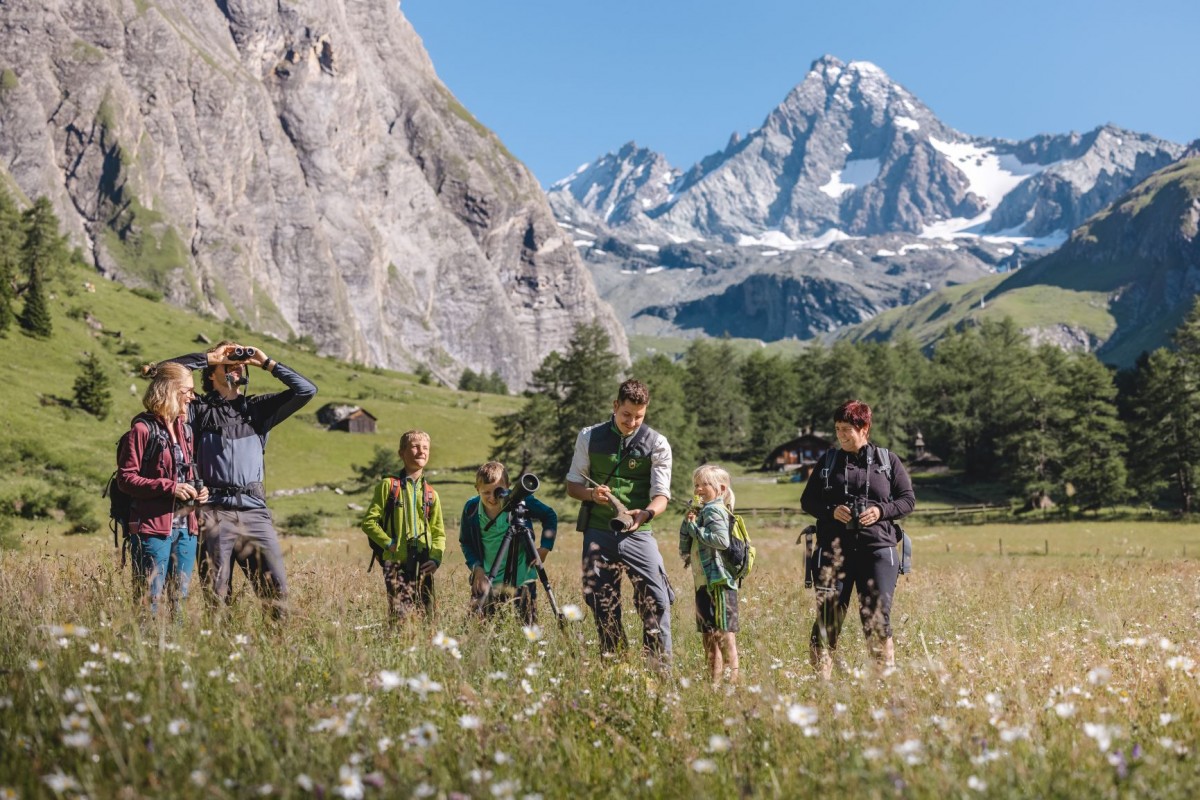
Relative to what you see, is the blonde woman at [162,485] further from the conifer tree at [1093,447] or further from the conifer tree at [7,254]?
the conifer tree at [7,254]

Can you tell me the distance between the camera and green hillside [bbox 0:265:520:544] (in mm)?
41500

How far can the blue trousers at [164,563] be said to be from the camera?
6.76 m

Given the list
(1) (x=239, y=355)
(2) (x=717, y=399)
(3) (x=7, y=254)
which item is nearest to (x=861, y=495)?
(1) (x=239, y=355)

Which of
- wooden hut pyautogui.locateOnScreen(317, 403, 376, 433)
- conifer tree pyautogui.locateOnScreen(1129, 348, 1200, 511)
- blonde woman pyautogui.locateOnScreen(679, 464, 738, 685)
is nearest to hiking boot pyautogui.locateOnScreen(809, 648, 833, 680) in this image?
blonde woman pyautogui.locateOnScreen(679, 464, 738, 685)

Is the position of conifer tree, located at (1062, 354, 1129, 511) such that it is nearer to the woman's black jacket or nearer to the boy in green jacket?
the woman's black jacket

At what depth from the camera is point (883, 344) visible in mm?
106875

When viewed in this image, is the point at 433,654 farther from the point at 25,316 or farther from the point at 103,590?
the point at 25,316

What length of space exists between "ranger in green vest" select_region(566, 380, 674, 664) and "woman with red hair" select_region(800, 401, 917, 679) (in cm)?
141

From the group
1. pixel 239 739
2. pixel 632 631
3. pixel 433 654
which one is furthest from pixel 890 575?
pixel 239 739

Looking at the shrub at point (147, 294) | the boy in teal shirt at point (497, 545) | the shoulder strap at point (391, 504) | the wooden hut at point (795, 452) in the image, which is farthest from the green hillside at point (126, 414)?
the wooden hut at point (795, 452)

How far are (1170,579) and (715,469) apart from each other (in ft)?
33.4

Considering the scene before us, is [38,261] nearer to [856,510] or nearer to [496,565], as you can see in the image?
[496,565]

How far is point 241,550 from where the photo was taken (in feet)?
24.9

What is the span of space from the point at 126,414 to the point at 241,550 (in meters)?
64.3
